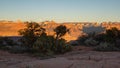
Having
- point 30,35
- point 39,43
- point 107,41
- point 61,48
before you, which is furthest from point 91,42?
point 39,43

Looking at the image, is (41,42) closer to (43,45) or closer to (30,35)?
(43,45)

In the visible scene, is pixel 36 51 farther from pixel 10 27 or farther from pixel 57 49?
pixel 10 27

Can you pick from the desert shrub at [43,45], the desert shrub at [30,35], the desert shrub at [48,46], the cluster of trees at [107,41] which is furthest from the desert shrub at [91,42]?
the desert shrub at [43,45]

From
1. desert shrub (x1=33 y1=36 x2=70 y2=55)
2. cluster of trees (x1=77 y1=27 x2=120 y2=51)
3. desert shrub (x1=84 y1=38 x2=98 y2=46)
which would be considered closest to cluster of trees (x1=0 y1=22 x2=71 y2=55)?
desert shrub (x1=33 y1=36 x2=70 y2=55)

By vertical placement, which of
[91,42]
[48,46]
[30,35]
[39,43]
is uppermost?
[30,35]

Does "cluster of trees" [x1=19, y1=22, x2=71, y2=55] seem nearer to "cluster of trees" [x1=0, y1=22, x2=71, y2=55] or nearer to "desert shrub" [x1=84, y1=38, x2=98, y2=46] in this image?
"cluster of trees" [x1=0, y1=22, x2=71, y2=55]

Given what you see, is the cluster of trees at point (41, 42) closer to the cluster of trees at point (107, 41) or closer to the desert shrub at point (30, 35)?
the desert shrub at point (30, 35)

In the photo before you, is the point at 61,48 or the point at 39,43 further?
the point at 61,48

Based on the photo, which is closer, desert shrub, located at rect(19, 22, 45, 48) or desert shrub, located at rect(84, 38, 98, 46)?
desert shrub, located at rect(19, 22, 45, 48)

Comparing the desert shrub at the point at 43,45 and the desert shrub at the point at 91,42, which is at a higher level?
the desert shrub at the point at 43,45

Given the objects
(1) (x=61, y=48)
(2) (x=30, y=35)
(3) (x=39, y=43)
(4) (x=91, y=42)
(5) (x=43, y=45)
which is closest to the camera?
(3) (x=39, y=43)

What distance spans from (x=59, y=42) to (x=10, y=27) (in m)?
53.1

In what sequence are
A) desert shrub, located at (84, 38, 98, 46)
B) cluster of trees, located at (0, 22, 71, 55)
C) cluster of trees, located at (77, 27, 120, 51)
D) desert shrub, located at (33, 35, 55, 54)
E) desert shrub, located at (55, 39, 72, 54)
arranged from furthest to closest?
1. desert shrub, located at (84, 38, 98, 46)
2. cluster of trees, located at (77, 27, 120, 51)
3. desert shrub, located at (55, 39, 72, 54)
4. cluster of trees, located at (0, 22, 71, 55)
5. desert shrub, located at (33, 35, 55, 54)

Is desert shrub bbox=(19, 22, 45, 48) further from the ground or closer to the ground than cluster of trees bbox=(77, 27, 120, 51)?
further from the ground
